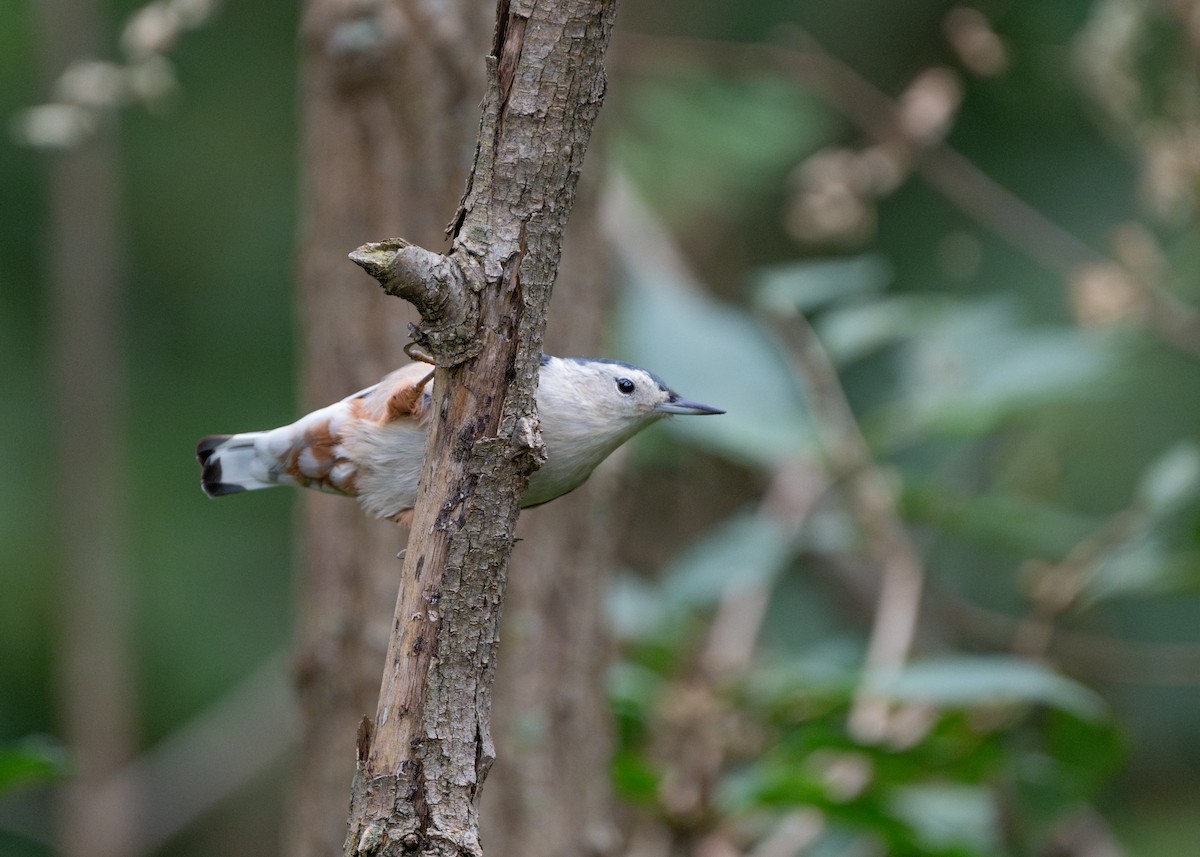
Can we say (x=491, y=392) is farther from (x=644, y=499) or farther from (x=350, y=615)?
(x=644, y=499)

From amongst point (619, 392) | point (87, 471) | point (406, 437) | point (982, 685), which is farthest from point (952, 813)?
point (87, 471)

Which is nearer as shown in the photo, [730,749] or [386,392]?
[386,392]

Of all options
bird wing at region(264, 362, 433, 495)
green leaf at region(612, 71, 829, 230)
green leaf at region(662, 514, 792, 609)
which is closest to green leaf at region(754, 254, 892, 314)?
green leaf at region(662, 514, 792, 609)

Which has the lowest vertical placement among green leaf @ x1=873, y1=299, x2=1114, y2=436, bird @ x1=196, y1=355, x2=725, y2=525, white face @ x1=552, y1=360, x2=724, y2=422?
bird @ x1=196, y1=355, x2=725, y2=525

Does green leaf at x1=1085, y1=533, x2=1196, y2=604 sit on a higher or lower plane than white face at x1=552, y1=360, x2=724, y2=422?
higher

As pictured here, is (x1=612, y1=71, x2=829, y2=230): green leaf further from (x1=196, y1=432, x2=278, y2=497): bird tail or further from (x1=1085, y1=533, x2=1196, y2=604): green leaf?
(x1=196, y1=432, x2=278, y2=497): bird tail

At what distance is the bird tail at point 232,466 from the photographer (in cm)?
174

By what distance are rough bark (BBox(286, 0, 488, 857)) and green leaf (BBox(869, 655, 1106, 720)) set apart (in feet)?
3.20

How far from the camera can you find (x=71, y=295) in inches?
153

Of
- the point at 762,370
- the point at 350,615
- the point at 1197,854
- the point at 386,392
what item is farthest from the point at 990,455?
the point at 386,392

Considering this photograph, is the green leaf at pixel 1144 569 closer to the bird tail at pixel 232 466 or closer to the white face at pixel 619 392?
the white face at pixel 619 392

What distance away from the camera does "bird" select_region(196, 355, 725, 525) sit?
5.03ft

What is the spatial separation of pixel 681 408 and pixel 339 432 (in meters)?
0.46

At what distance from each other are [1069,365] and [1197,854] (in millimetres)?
2445
